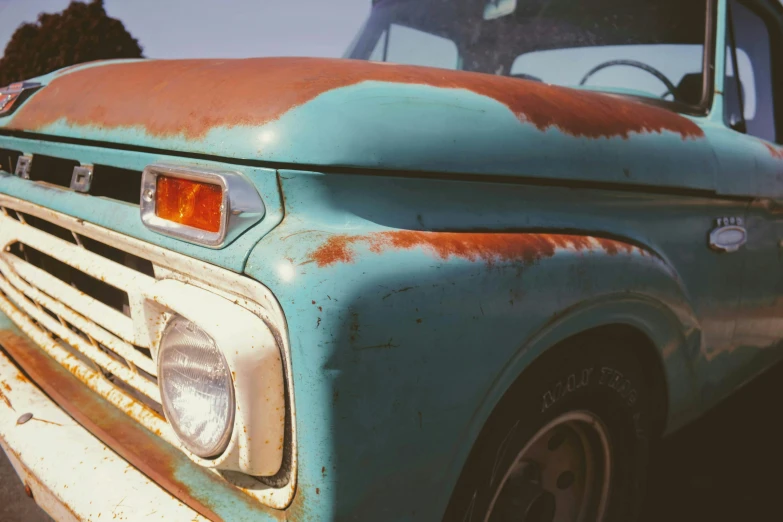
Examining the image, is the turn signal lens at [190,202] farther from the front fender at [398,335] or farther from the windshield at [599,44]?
the windshield at [599,44]

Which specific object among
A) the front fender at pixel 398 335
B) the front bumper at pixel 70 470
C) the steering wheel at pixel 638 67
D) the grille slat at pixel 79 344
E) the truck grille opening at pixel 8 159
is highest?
the steering wheel at pixel 638 67

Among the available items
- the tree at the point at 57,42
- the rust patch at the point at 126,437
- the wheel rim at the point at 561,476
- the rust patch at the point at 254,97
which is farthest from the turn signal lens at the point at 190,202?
the tree at the point at 57,42

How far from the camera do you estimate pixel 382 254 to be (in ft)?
3.10

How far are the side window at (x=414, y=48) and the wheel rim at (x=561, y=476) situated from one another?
143 cm

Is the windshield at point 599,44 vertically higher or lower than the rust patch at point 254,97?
higher

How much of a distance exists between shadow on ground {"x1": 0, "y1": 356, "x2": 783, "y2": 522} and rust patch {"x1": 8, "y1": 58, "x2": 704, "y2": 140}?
54.2 inches

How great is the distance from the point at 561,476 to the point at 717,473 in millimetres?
1340

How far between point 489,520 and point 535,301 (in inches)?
20.7

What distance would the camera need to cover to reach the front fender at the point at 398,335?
0.89 meters

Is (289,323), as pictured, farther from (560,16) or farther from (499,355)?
(560,16)

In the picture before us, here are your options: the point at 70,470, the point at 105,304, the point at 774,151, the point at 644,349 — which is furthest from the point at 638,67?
the point at 70,470

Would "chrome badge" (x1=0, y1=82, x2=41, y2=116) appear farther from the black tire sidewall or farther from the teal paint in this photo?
the black tire sidewall

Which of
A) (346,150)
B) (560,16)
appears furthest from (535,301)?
(560,16)

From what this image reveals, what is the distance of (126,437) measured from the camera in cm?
127
